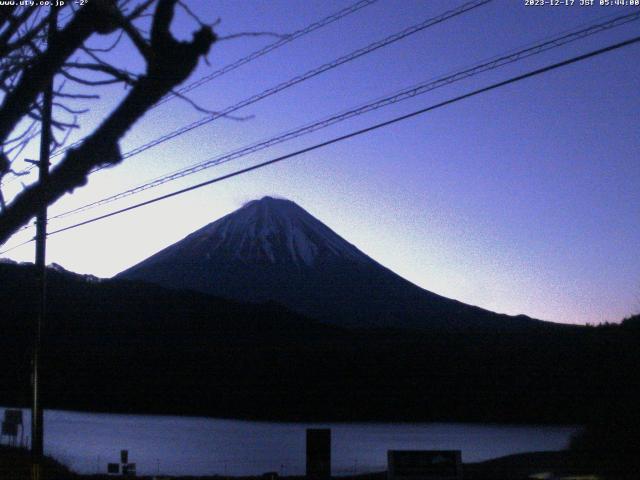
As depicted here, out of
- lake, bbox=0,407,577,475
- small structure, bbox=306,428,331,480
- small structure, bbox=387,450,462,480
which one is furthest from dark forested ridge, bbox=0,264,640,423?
small structure, bbox=306,428,331,480

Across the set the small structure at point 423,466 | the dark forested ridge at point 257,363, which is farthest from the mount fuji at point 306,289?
the small structure at point 423,466

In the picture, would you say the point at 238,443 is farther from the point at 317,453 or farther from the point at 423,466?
the point at 423,466

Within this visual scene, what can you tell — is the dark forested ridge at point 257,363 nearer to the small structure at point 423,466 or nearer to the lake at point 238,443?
the lake at point 238,443

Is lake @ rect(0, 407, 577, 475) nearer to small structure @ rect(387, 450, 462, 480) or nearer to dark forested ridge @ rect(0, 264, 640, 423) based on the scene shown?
dark forested ridge @ rect(0, 264, 640, 423)

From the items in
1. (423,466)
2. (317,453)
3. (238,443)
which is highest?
(317,453)

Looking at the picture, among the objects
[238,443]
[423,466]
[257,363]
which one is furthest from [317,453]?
[257,363]

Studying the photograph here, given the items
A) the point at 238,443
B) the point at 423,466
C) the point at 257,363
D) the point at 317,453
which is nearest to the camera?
the point at 423,466

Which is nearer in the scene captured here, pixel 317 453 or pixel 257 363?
pixel 317 453
